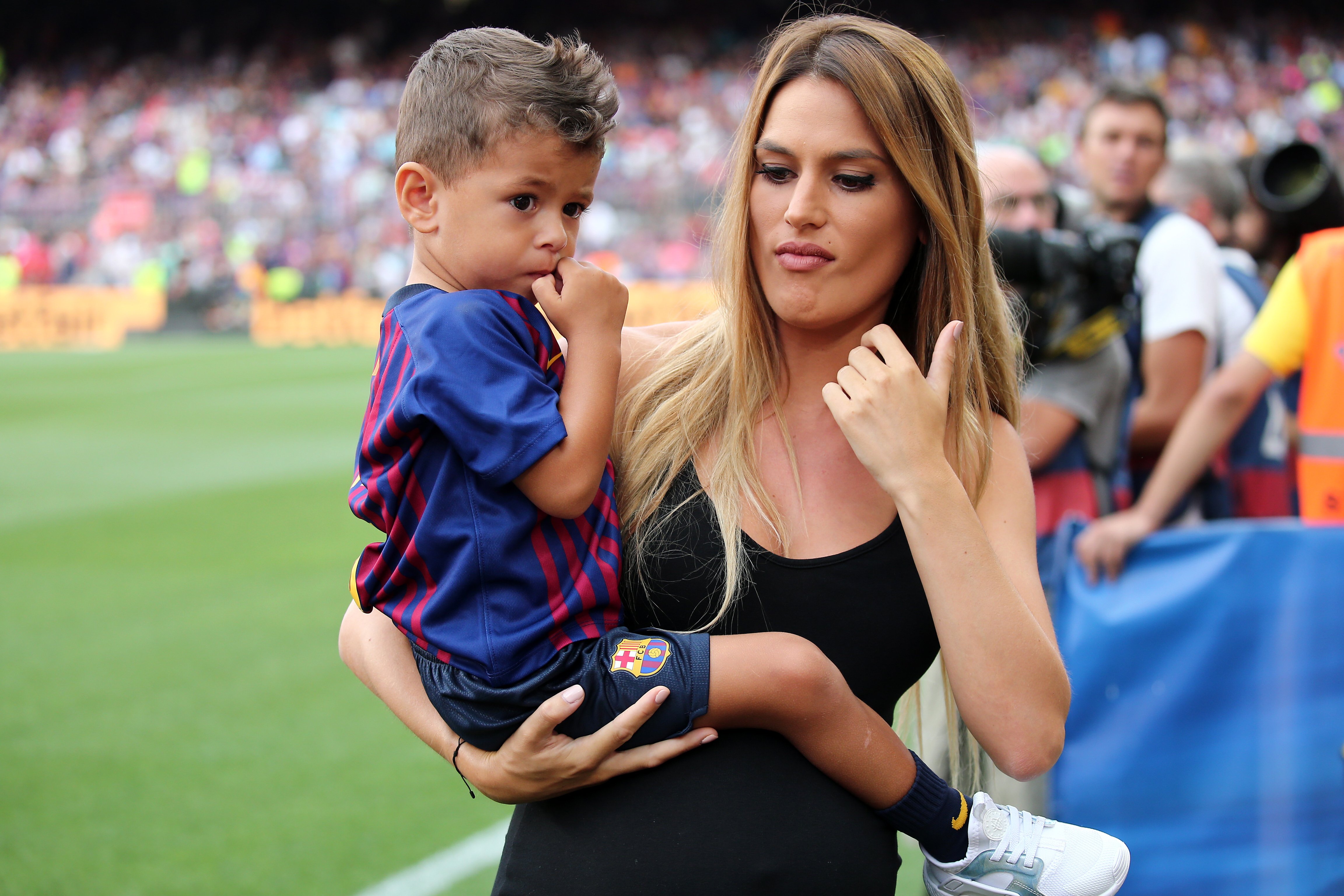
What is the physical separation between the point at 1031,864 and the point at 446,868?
2.15 m

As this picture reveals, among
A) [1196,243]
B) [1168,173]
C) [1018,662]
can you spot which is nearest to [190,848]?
[1018,662]

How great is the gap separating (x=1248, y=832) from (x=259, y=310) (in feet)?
73.4

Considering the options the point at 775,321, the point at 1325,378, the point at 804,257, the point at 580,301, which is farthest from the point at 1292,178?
the point at 580,301

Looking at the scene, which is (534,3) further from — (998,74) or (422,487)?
A: (422,487)

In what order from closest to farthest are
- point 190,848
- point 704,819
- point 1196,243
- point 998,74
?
point 704,819, point 190,848, point 1196,243, point 998,74

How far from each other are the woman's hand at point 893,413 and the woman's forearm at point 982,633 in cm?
3

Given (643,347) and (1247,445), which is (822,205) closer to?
(643,347)

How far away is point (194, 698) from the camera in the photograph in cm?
479

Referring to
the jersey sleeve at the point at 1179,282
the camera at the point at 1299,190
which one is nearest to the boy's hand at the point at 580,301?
the jersey sleeve at the point at 1179,282

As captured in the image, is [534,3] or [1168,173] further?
[534,3]

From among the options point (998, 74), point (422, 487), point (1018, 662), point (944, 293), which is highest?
point (998, 74)

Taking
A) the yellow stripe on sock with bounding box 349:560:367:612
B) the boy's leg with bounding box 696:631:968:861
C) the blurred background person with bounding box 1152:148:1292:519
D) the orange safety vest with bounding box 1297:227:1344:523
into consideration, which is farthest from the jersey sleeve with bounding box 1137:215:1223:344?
the yellow stripe on sock with bounding box 349:560:367:612

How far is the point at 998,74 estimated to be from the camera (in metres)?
26.7

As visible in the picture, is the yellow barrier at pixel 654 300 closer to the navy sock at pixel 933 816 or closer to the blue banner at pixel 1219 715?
the blue banner at pixel 1219 715
